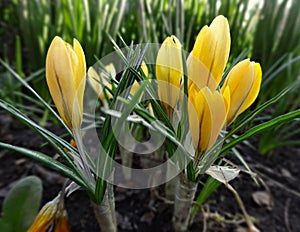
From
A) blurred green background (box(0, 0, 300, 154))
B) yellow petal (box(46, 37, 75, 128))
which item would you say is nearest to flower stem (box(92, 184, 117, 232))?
yellow petal (box(46, 37, 75, 128))

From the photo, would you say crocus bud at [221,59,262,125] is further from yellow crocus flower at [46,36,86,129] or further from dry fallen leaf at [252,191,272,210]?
dry fallen leaf at [252,191,272,210]

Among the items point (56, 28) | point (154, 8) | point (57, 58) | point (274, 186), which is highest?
point (57, 58)

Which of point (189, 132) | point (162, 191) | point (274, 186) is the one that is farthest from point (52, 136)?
point (274, 186)

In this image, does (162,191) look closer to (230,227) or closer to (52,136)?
(230,227)

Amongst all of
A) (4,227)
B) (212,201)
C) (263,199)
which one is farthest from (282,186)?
(4,227)

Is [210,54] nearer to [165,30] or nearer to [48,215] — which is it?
[48,215]
